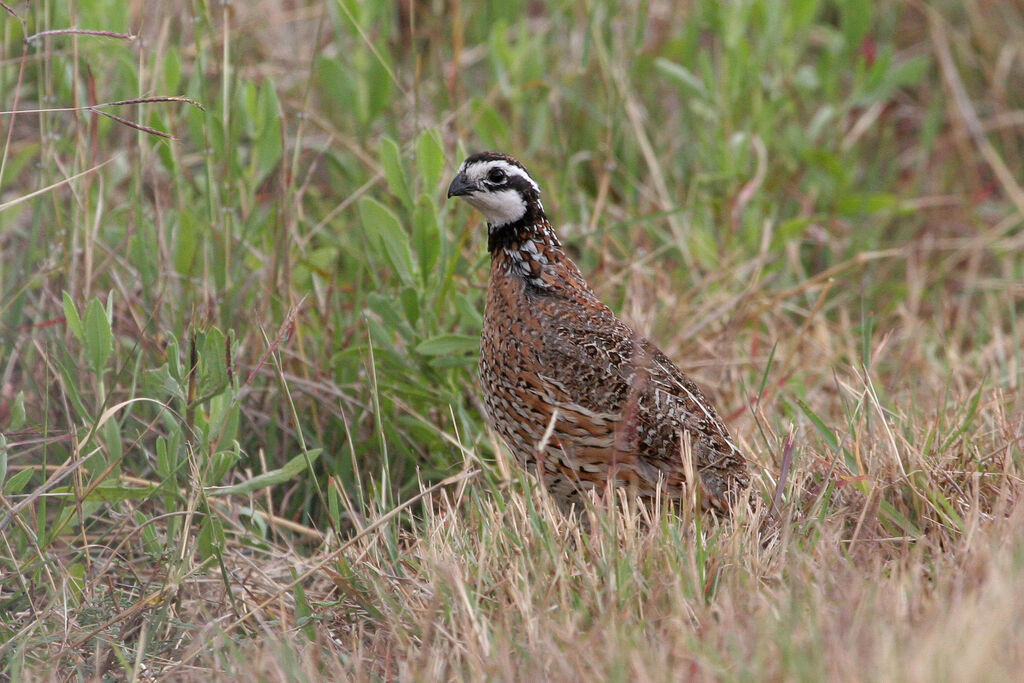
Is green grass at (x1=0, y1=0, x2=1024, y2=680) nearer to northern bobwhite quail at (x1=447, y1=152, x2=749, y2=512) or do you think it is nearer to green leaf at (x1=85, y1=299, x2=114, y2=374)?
green leaf at (x1=85, y1=299, x2=114, y2=374)

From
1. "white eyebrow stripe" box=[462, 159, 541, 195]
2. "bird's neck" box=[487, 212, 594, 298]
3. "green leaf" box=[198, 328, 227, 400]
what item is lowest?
"green leaf" box=[198, 328, 227, 400]

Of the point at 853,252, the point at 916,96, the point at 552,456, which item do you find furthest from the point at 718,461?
the point at 916,96

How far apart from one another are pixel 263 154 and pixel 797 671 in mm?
3135

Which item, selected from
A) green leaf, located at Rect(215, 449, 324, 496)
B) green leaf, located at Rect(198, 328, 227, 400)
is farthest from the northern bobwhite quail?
green leaf, located at Rect(198, 328, 227, 400)

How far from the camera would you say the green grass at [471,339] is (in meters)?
2.90

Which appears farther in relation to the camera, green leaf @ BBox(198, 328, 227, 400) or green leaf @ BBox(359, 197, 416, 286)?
green leaf @ BBox(359, 197, 416, 286)

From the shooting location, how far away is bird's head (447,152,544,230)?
3930 mm

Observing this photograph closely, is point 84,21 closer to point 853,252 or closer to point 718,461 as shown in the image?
point 718,461

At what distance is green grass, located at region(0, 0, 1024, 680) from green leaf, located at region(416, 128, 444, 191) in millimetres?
13

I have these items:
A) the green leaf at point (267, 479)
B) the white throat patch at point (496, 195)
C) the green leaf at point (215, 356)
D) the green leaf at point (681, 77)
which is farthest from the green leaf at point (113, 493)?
the green leaf at point (681, 77)

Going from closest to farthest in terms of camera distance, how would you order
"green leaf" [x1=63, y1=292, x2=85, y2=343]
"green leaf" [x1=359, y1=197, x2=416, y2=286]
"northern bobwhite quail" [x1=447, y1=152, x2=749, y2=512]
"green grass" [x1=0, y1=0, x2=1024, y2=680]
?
"green grass" [x1=0, y1=0, x2=1024, y2=680] < "green leaf" [x1=63, y1=292, x2=85, y2=343] < "northern bobwhite quail" [x1=447, y1=152, x2=749, y2=512] < "green leaf" [x1=359, y1=197, x2=416, y2=286]

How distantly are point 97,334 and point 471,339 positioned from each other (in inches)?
49.7

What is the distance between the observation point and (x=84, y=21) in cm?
496

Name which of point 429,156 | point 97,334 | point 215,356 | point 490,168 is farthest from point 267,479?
point 429,156
